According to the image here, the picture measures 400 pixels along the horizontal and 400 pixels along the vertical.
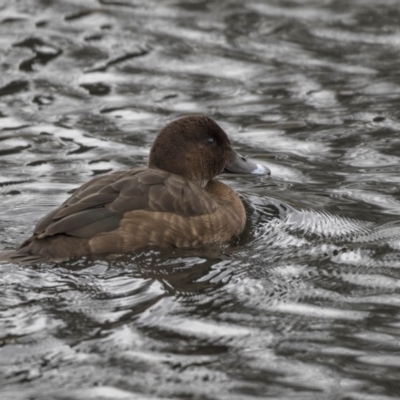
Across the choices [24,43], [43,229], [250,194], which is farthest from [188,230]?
[24,43]

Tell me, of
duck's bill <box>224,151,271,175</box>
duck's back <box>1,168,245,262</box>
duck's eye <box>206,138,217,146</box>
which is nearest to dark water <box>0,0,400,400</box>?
duck's back <box>1,168,245,262</box>

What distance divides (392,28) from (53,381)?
8.12 meters

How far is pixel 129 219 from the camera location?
21.9ft

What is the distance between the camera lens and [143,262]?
6484 millimetres

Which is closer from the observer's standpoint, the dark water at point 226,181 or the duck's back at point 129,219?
the dark water at point 226,181

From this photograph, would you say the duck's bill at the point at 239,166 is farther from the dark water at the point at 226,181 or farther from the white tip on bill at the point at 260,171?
the dark water at the point at 226,181

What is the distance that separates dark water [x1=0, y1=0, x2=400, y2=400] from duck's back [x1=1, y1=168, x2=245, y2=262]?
0.15 metres

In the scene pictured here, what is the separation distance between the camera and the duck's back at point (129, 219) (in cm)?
652

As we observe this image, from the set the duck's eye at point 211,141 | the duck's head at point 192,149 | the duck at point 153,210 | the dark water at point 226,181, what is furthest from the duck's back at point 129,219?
the duck's eye at point 211,141

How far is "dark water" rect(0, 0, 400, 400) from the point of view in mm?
5117

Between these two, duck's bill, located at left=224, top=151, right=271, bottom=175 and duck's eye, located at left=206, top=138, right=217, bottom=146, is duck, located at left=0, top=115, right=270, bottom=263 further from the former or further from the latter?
duck's bill, located at left=224, top=151, right=271, bottom=175

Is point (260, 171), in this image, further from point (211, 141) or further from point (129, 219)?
point (129, 219)

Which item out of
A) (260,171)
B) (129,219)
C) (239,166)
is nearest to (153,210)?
(129,219)

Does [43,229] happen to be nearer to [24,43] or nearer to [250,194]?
[250,194]
